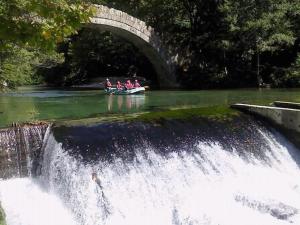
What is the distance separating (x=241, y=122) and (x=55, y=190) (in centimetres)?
631

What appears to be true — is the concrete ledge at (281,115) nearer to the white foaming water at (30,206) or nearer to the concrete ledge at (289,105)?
the concrete ledge at (289,105)

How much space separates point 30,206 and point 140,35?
81.1 ft

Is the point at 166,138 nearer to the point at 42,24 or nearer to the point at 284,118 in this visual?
the point at 284,118

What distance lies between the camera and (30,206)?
1067 cm

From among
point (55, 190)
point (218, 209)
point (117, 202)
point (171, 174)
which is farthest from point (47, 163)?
point (218, 209)

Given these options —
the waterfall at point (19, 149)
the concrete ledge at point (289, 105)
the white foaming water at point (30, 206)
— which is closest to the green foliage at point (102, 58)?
the concrete ledge at point (289, 105)

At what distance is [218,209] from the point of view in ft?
36.6

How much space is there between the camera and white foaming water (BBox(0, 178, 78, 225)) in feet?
34.1

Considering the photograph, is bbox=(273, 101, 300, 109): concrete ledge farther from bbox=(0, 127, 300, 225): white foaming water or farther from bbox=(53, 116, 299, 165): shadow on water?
bbox=(0, 127, 300, 225): white foaming water

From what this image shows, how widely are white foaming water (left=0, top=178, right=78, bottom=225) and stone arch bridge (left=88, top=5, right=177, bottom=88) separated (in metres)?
19.1

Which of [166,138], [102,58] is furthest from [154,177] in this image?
[102,58]

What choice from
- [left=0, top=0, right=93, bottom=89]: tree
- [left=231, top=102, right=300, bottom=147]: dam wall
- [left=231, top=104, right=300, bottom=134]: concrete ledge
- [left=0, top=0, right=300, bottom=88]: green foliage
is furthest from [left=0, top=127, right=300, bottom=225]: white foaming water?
[left=0, top=0, right=300, bottom=88]: green foliage

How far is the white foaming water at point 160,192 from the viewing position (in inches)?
420

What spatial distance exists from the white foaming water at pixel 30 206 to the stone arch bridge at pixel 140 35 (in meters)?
19.1
